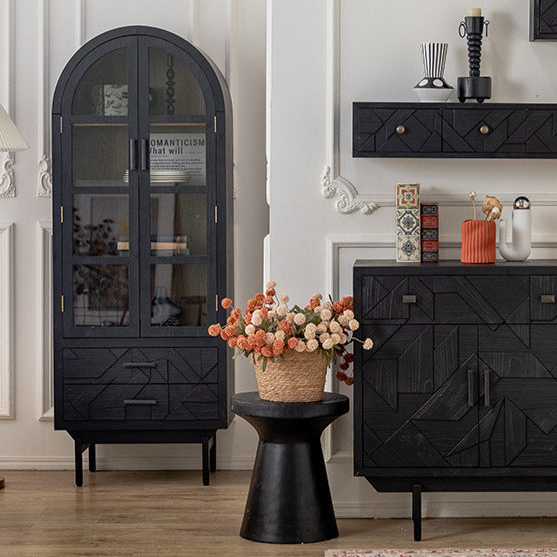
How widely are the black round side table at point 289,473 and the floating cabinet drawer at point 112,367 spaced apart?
2.59ft

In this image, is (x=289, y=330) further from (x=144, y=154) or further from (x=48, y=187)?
(x=48, y=187)

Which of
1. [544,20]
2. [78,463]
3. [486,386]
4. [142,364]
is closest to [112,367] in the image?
[142,364]

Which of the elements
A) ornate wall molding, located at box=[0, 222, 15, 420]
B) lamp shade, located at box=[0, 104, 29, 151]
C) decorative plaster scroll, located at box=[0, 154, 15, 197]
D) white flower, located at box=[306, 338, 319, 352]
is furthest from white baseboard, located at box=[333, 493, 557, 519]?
decorative plaster scroll, located at box=[0, 154, 15, 197]

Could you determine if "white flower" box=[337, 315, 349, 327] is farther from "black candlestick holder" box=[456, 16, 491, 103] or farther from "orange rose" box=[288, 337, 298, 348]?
"black candlestick holder" box=[456, 16, 491, 103]

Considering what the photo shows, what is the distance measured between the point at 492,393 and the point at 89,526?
144 cm

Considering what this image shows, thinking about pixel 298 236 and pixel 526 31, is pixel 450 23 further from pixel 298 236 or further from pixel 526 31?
pixel 298 236

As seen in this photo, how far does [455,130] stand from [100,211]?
1.46 meters

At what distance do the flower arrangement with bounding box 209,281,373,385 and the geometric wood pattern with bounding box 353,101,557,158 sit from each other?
1.96 feet

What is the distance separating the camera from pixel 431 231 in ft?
10.3

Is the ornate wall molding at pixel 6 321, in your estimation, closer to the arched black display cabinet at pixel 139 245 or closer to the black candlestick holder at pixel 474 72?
the arched black display cabinet at pixel 139 245

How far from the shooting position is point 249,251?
4.06 m

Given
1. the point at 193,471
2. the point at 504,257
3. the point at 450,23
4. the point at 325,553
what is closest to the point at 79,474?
the point at 193,471

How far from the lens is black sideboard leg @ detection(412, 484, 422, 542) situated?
298 centimetres

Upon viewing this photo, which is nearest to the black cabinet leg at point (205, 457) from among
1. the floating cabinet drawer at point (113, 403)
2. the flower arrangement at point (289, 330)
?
the floating cabinet drawer at point (113, 403)
